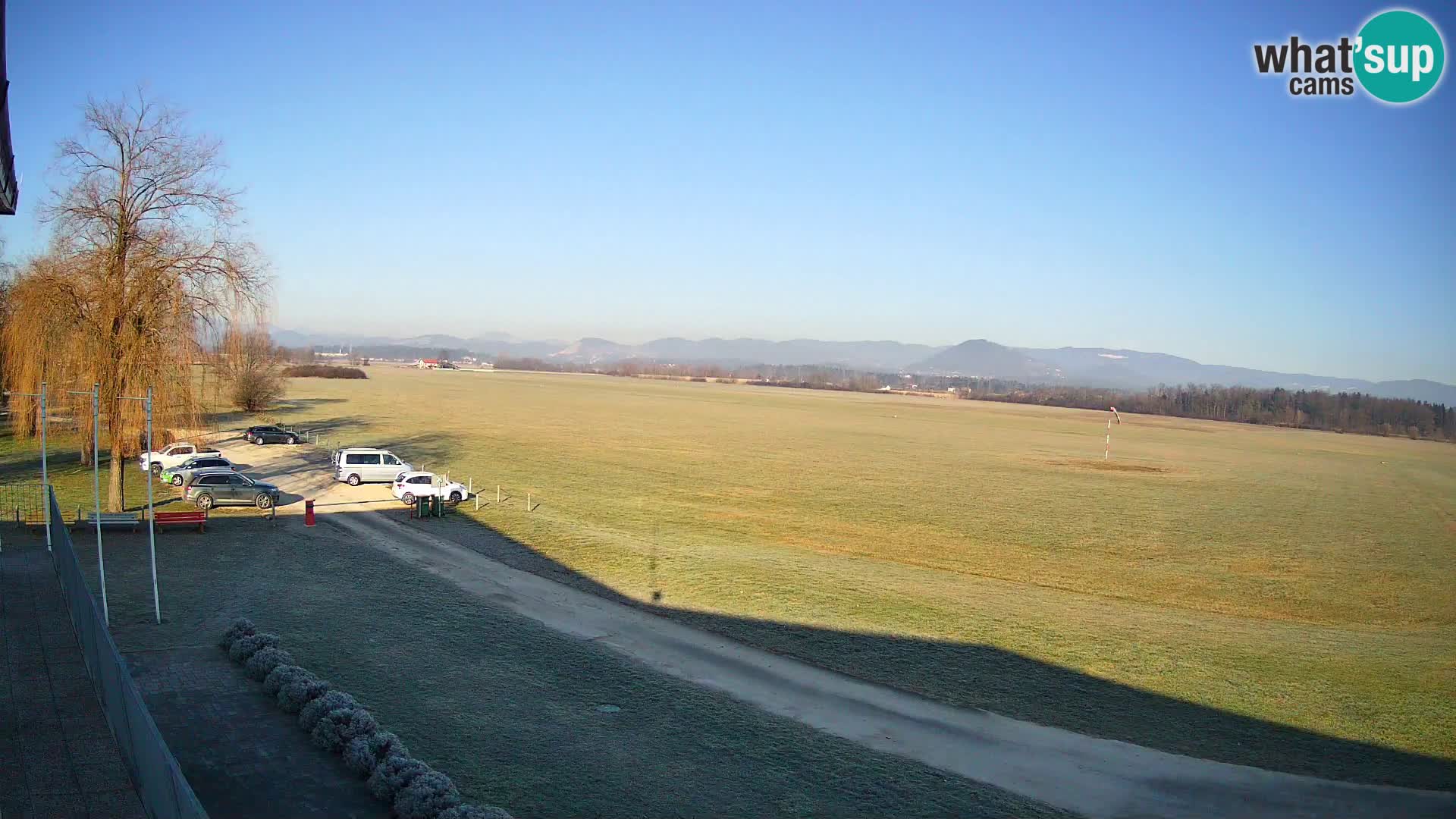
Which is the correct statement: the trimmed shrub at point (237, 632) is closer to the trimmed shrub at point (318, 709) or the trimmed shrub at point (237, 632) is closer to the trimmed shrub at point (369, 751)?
the trimmed shrub at point (318, 709)

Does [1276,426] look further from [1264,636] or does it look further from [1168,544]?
[1264,636]

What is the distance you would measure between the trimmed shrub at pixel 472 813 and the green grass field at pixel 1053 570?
8.34 meters

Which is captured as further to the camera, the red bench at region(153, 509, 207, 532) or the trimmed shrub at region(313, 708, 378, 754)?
the red bench at region(153, 509, 207, 532)

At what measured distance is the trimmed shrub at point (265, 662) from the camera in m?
13.8

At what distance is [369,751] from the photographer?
35.6 ft

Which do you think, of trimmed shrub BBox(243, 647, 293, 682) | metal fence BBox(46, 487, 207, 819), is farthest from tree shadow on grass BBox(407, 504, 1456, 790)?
metal fence BBox(46, 487, 207, 819)

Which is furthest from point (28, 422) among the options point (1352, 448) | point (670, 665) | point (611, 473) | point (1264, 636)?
point (1352, 448)

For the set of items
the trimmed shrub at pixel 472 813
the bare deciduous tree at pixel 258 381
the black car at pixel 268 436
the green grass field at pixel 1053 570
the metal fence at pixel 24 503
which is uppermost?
Result: the bare deciduous tree at pixel 258 381

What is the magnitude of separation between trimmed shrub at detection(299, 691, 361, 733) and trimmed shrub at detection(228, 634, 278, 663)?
311 cm

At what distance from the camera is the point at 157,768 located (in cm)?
765

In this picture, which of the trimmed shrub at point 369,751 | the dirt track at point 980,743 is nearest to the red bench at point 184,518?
the dirt track at point 980,743

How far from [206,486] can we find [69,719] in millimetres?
21003

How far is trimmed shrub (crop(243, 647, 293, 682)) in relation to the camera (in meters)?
13.8

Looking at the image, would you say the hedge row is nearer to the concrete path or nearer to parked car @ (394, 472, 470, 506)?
the concrete path
